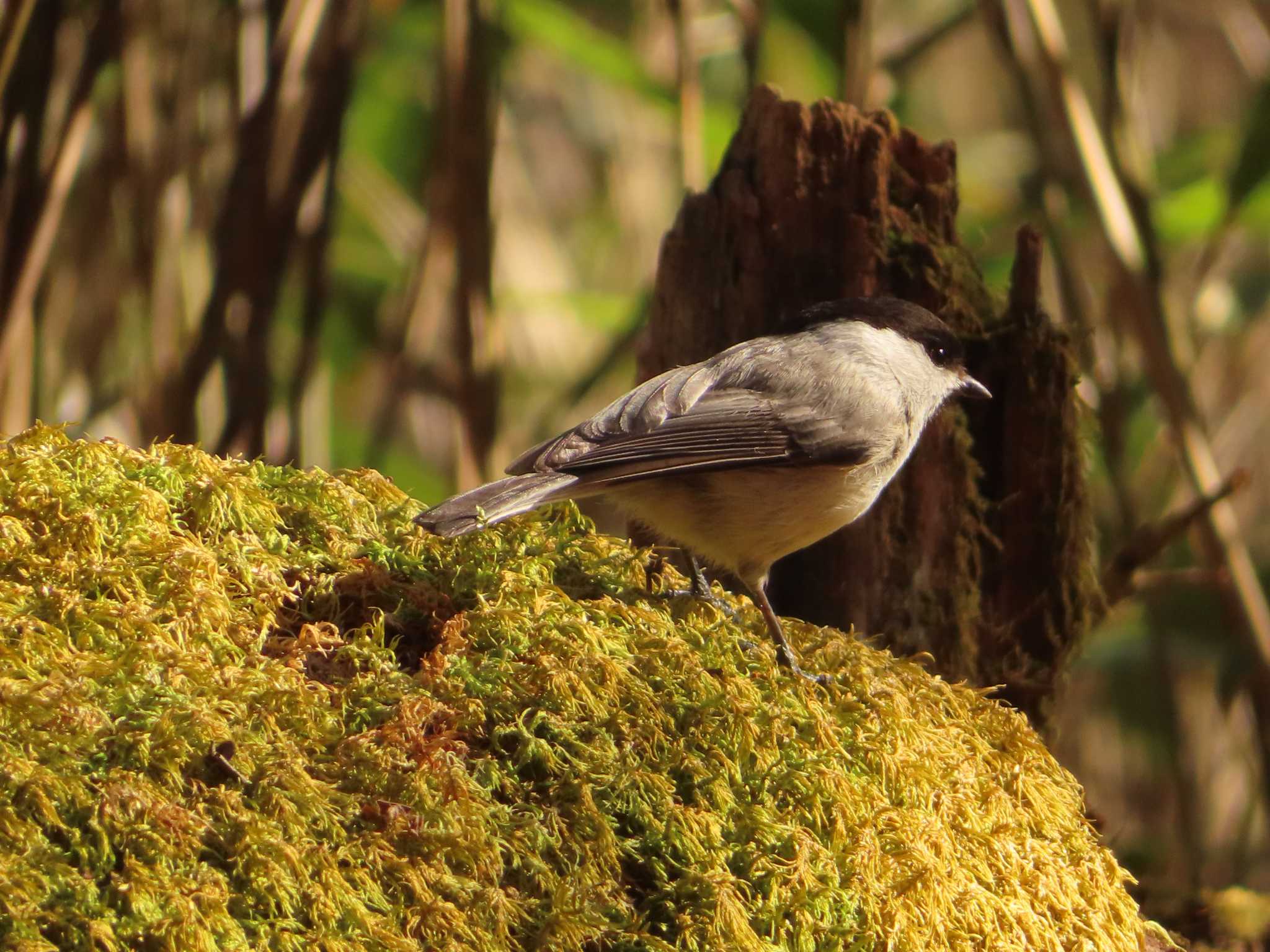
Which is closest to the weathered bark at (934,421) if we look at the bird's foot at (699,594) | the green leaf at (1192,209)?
the bird's foot at (699,594)

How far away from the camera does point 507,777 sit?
4.75ft

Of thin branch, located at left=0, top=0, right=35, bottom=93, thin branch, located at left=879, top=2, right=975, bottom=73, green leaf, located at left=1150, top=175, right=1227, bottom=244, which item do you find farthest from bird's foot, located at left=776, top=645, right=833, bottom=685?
green leaf, located at left=1150, top=175, right=1227, bottom=244

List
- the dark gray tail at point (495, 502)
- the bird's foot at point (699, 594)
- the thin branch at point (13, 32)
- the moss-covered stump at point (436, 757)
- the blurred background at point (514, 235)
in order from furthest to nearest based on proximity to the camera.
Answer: the blurred background at point (514, 235) < the thin branch at point (13, 32) < the bird's foot at point (699, 594) < the dark gray tail at point (495, 502) < the moss-covered stump at point (436, 757)

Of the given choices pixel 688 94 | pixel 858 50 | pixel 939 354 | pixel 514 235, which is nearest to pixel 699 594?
pixel 939 354

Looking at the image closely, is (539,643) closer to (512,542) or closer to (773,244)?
(512,542)

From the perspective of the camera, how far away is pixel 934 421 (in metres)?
2.72

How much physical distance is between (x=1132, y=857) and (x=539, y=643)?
1820 millimetres

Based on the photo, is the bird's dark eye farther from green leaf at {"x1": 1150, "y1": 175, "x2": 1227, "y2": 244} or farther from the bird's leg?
green leaf at {"x1": 1150, "y1": 175, "x2": 1227, "y2": 244}

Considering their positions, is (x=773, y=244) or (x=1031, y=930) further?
(x=773, y=244)

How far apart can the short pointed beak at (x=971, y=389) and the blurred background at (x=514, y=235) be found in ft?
2.07

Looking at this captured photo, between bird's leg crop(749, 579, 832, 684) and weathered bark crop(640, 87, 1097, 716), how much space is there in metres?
0.56

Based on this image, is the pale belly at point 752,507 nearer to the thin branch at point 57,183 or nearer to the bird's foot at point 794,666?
the bird's foot at point 794,666

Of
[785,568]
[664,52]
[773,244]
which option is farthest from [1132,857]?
[664,52]

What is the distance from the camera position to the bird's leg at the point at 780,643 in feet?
5.93
